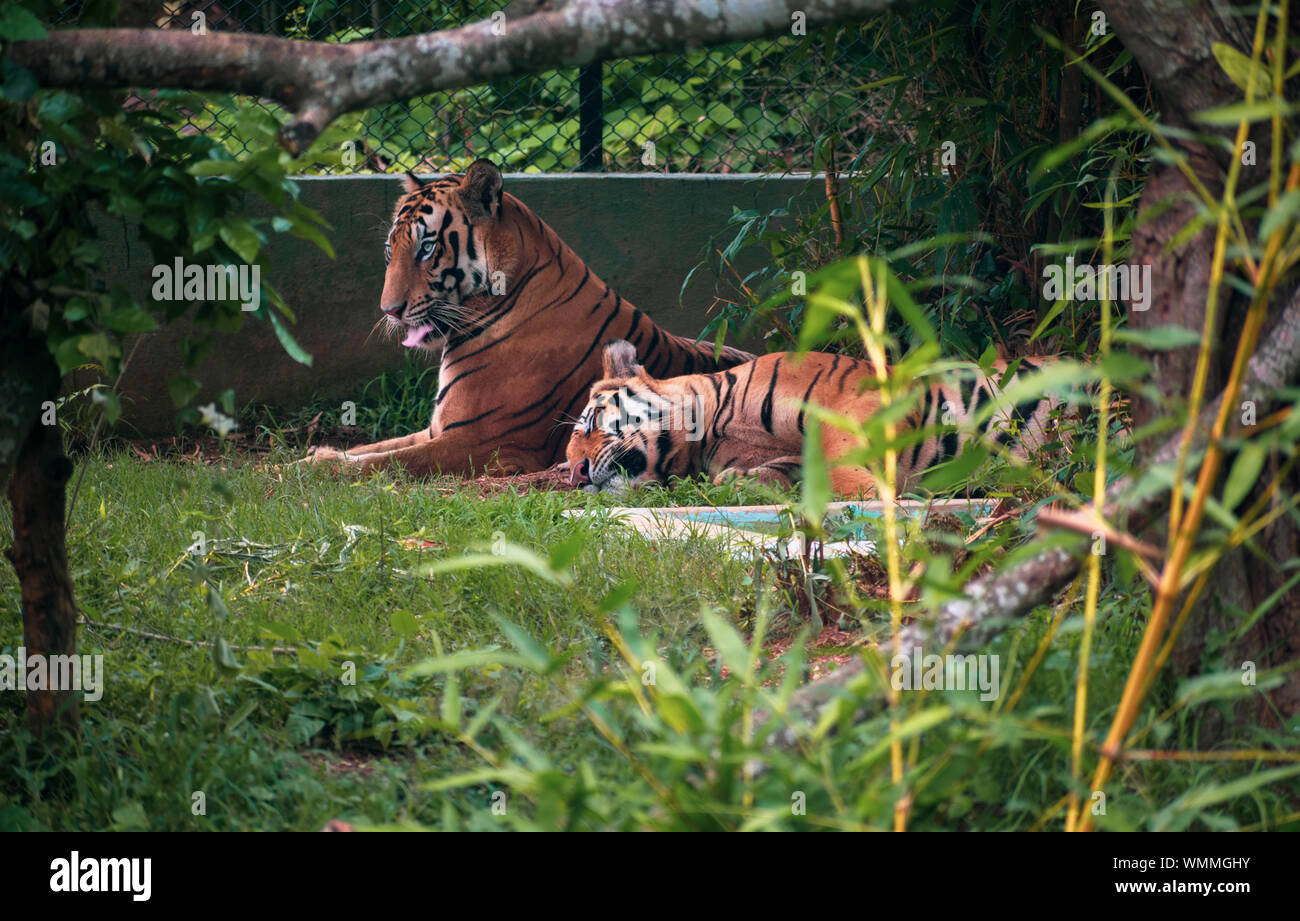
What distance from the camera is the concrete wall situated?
591cm

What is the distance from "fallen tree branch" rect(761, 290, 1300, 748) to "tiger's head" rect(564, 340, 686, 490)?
9.66ft

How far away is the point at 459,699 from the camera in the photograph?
6.98 ft

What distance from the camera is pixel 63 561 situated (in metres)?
2.47

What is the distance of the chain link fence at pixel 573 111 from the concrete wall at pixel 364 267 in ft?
0.82

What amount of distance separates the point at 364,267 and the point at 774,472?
8.68 feet

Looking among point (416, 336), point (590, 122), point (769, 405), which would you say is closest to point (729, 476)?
point (769, 405)

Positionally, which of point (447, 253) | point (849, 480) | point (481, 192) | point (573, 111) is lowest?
point (849, 480)

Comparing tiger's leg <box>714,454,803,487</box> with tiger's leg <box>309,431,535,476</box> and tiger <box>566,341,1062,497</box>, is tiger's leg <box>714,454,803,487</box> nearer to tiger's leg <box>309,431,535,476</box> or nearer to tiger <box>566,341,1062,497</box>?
tiger <box>566,341,1062,497</box>

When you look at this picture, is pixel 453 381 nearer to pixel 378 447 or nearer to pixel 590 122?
pixel 378 447

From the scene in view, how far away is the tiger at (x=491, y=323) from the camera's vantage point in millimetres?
5414

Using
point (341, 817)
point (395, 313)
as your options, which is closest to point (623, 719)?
point (341, 817)

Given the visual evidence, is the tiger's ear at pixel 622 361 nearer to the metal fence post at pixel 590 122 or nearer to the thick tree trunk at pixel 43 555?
the metal fence post at pixel 590 122

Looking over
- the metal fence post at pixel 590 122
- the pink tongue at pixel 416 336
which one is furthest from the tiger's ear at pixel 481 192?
the metal fence post at pixel 590 122
